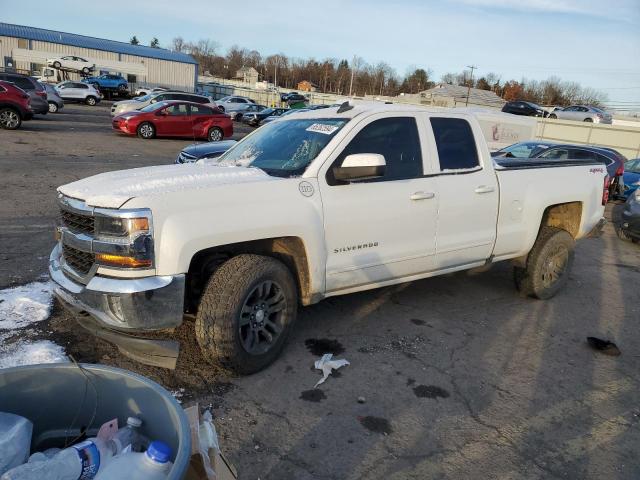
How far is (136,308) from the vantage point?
125 inches

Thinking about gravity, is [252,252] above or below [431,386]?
above

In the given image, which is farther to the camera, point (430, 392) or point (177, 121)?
point (177, 121)

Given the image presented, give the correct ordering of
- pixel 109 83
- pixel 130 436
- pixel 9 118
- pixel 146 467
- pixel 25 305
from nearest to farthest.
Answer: pixel 146 467, pixel 130 436, pixel 25 305, pixel 9 118, pixel 109 83

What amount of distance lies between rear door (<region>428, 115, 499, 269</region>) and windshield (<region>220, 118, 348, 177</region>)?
1.03 meters

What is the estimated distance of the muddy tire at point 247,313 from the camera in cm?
347

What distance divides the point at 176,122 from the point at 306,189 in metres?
18.0

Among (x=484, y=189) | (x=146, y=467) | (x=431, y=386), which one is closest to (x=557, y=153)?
(x=484, y=189)

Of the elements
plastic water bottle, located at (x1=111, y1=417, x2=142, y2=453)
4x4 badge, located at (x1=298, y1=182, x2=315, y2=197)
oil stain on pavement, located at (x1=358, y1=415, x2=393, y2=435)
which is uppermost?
4x4 badge, located at (x1=298, y1=182, x2=315, y2=197)

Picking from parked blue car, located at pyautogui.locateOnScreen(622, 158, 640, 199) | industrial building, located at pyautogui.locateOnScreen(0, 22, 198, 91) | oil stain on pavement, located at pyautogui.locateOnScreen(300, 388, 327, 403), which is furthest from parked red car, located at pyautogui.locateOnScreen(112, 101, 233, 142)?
industrial building, located at pyautogui.locateOnScreen(0, 22, 198, 91)

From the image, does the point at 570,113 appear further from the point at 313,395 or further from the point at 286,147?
the point at 313,395

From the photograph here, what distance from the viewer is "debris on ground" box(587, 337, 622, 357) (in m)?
4.65

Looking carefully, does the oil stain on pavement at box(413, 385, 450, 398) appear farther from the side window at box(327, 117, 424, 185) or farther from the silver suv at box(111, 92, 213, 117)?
the silver suv at box(111, 92, 213, 117)

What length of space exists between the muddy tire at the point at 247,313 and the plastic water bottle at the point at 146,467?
6.14 ft

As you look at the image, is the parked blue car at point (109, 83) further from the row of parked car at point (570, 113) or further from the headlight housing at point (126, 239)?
the headlight housing at point (126, 239)
